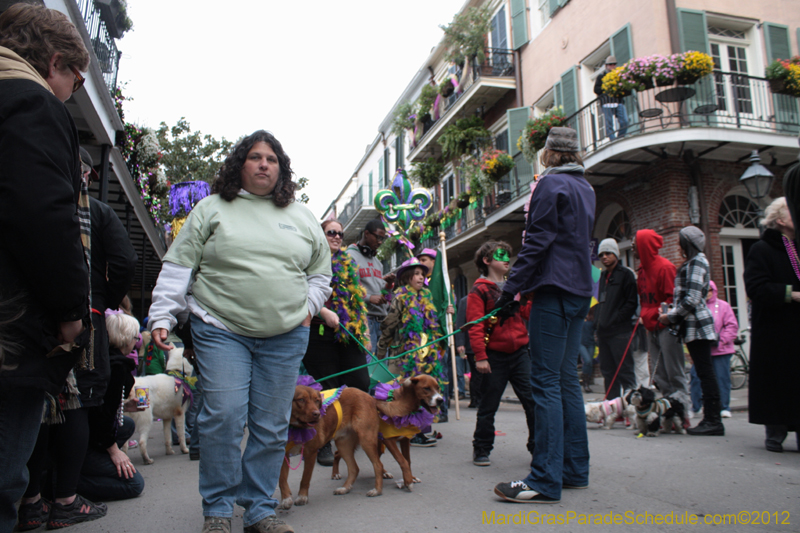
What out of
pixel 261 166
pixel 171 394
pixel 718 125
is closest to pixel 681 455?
pixel 261 166

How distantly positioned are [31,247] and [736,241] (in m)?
14.6

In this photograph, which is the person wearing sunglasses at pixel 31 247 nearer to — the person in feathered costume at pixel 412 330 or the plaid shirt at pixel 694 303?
the person in feathered costume at pixel 412 330

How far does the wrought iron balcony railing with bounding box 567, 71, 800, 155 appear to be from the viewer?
466 inches

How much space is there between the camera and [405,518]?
10.6 feet

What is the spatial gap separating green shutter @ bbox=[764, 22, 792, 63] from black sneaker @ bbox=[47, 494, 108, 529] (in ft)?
51.0

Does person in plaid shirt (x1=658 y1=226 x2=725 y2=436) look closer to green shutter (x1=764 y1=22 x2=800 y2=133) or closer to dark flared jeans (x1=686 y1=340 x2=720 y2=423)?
dark flared jeans (x1=686 y1=340 x2=720 y2=423)

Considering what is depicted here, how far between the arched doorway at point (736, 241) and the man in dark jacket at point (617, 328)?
718cm

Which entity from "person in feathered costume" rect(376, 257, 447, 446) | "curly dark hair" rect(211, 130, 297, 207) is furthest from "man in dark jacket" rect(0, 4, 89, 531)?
"person in feathered costume" rect(376, 257, 447, 446)

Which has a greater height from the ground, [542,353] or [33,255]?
[33,255]

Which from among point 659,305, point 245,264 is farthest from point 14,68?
point 659,305

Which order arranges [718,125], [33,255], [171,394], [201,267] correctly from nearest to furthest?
1. [33,255]
2. [201,267]
3. [171,394]
4. [718,125]

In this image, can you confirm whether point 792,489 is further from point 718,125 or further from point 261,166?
point 718,125

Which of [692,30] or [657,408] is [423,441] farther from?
[692,30]

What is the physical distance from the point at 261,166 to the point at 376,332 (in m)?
5.09
